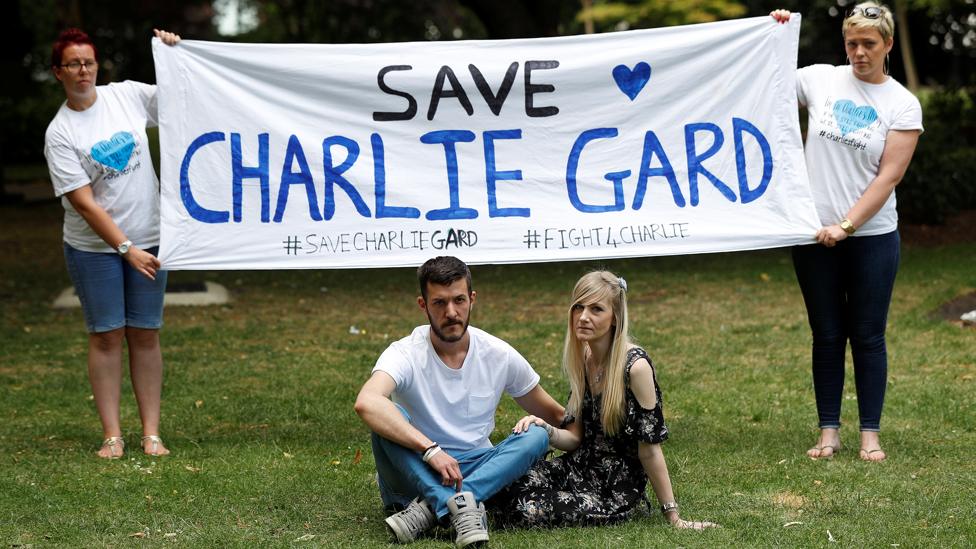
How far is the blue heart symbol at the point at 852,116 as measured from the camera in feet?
20.1

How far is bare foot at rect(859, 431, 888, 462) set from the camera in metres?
6.38

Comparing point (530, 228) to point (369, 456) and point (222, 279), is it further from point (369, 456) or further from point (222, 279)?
point (222, 279)

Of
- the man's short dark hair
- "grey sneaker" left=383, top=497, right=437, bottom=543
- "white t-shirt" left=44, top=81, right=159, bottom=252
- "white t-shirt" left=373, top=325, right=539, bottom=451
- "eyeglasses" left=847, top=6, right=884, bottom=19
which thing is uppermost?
"eyeglasses" left=847, top=6, right=884, bottom=19

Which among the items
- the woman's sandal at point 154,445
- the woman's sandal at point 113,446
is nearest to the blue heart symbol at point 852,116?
the woman's sandal at point 154,445

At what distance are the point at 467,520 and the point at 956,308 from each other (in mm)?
7184

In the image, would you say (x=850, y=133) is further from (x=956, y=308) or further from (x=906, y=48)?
(x=906, y=48)

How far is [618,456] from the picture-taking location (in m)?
5.37

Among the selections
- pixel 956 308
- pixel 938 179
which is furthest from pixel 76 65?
pixel 938 179

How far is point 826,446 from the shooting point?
21.3 feet

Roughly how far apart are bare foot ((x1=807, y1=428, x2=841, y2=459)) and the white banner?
99 cm

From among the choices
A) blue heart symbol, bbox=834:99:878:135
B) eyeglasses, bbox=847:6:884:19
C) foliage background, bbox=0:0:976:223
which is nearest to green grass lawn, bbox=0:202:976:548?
blue heart symbol, bbox=834:99:878:135

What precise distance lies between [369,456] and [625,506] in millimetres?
1761

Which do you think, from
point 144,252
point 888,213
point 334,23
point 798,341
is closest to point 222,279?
point 798,341

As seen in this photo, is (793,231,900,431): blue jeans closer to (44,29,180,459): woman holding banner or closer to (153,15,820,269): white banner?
(153,15,820,269): white banner
